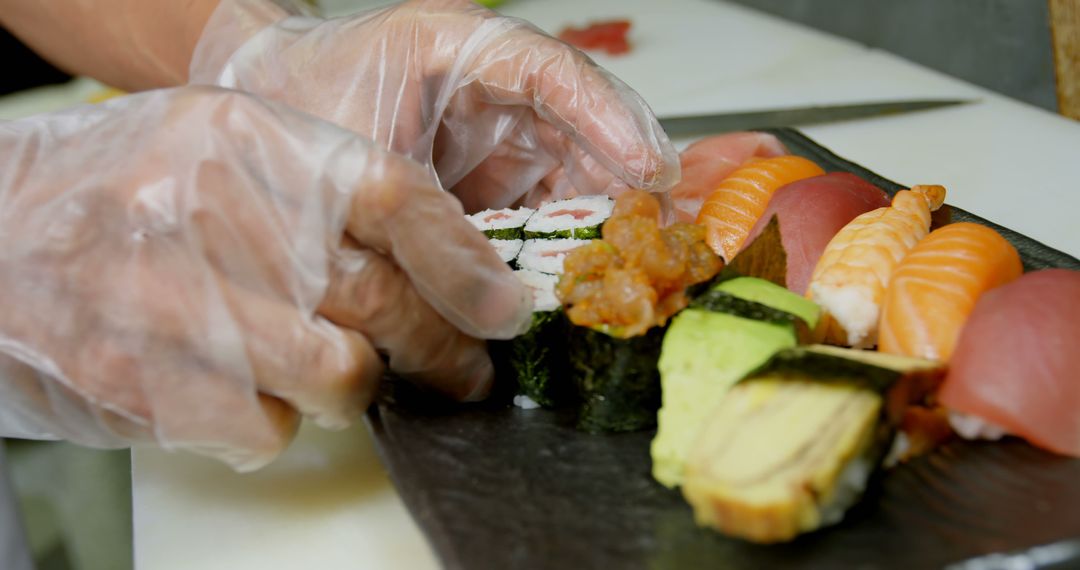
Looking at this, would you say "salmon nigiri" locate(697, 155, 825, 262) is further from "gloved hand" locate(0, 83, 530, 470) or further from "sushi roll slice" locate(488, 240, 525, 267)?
"gloved hand" locate(0, 83, 530, 470)

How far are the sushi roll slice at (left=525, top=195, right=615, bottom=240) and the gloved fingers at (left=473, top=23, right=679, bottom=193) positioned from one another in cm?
8

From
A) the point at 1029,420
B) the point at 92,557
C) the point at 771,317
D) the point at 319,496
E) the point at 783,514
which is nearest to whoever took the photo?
the point at 783,514

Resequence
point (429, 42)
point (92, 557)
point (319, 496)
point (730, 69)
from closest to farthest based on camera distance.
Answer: point (319, 496)
point (429, 42)
point (92, 557)
point (730, 69)

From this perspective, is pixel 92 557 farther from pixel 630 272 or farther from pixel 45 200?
pixel 630 272

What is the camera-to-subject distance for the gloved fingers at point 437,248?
1231 mm

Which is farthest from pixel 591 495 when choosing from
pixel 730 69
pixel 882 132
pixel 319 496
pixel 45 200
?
pixel 730 69

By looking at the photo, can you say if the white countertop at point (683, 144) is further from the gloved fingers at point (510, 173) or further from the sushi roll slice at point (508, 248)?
the gloved fingers at point (510, 173)

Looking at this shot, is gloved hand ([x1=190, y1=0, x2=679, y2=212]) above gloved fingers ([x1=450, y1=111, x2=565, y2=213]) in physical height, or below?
above

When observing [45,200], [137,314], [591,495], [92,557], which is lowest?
[92,557]

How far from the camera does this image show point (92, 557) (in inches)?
102

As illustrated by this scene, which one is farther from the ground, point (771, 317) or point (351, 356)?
point (771, 317)

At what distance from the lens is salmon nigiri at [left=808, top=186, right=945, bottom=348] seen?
1.49m

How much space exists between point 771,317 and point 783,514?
0.39 meters

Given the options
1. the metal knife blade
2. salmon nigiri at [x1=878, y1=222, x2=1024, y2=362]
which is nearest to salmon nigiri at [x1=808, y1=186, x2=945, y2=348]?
salmon nigiri at [x1=878, y1=222, x2=1024, y2=362]
